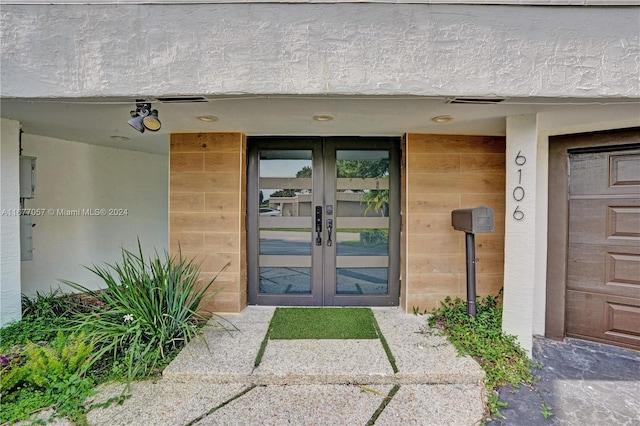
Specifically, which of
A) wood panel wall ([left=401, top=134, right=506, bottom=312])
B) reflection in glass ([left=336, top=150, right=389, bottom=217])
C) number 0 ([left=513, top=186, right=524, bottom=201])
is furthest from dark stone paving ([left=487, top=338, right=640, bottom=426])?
reflection in glass ([left=336, top=150, right=389, bottom=217])

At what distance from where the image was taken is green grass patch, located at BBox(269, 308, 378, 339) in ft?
10.4

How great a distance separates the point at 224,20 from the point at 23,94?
1896mm

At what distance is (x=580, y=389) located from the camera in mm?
2535

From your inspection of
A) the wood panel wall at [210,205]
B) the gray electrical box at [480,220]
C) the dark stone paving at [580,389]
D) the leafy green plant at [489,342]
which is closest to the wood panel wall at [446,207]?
the leafy green plant at [489,342]

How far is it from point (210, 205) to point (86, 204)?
93.4 inches

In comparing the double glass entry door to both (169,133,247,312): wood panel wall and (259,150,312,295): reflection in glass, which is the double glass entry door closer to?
(259,150,312,295): reflection in glass

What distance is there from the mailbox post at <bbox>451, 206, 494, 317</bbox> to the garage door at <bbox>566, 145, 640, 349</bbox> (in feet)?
3.86

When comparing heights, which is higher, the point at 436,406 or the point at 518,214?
the point at 518,214

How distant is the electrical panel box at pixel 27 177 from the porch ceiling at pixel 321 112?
1.43 ft

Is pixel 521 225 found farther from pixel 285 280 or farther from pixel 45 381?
pixel 45 381

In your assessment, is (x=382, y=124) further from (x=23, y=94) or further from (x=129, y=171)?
(x=129, y=171)

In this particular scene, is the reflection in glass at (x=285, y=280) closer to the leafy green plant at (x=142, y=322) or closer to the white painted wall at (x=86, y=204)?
the leafy green plant at (x=142, y=322)

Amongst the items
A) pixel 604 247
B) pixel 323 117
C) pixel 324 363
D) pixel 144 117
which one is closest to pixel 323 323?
pixel 324 363

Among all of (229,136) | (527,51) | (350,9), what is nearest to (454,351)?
(527,51)
